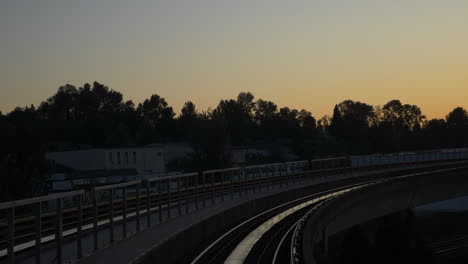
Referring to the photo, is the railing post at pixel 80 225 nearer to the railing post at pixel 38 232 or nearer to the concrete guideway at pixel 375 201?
the railing post at pixel 38 232

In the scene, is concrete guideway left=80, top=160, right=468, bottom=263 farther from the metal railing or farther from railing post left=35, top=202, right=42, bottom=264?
railing post left=35, top=202, right=42, bottom=264

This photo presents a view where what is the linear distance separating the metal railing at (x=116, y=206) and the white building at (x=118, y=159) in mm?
39766

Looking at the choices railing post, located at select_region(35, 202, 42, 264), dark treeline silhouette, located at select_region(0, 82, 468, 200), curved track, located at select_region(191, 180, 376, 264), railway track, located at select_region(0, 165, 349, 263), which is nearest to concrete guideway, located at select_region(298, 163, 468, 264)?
curved track, located at select_region(191, 180, 376, 264)

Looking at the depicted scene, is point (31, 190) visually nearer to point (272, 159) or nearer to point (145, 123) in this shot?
point (272, 159)

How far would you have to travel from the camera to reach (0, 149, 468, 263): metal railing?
1144 centimetres

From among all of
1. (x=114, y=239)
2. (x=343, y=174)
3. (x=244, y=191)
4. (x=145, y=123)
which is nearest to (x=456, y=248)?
(x=343, y=174)

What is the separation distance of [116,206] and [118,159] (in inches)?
3431

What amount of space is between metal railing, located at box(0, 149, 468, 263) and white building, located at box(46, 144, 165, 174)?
130 ft

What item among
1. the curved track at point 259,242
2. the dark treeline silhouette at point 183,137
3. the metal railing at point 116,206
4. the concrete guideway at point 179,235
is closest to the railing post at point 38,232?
the metal railing at point 116,206

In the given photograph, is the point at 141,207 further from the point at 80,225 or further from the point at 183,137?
the point at 183,137

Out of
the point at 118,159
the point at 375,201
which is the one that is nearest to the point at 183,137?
the point at 118,159

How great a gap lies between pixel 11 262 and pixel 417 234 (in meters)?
58.4

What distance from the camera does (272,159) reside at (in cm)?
13825

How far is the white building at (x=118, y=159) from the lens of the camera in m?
104
